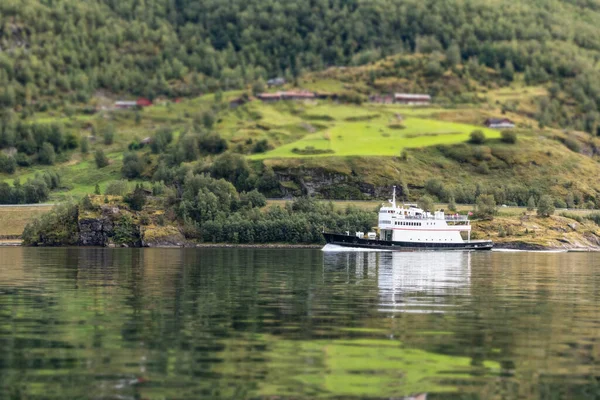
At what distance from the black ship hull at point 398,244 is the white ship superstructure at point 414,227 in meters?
0.85

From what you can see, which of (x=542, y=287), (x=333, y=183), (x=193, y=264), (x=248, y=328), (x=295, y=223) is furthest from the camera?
(x=333, y=183)

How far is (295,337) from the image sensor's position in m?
46.5

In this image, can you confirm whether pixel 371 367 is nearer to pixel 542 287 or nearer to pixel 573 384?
pixel 573 384

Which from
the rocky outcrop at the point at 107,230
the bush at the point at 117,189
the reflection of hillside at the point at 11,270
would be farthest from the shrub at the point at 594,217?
the reflection of hillside at the point at 11,270

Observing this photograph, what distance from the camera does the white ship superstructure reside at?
14900cm

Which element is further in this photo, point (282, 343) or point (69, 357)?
point (282, 343)

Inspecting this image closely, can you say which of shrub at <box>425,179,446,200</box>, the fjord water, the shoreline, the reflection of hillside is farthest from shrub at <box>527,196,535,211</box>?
the fjord water

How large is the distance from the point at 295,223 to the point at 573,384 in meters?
131

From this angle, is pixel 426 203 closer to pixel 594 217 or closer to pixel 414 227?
pixel 414 227

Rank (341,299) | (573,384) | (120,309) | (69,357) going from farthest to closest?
(341,299) < (120,309) < (69,357) < (573,384)

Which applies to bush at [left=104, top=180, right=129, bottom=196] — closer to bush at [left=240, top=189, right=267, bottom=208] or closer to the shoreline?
the shoreline

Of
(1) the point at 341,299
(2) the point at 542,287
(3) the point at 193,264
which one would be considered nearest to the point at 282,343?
(1) the point at 341,299

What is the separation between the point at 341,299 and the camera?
212 ft

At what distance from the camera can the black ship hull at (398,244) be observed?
485 feet
